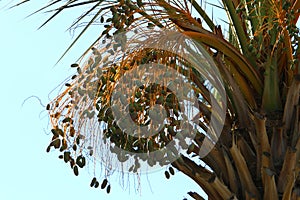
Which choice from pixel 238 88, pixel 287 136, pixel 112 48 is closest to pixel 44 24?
pixel 112 48

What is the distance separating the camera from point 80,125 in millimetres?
2844

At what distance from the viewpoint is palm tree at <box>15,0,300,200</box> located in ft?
8.89

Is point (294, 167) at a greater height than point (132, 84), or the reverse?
point (132, 84)

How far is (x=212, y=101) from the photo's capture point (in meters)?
2.98

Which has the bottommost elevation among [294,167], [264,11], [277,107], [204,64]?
[294,167]

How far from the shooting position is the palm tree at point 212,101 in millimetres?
2711

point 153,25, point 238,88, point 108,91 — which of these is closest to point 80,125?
point 108,91

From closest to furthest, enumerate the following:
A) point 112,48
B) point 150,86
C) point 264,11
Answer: point 150,86 → point 112,48 → point 264,11

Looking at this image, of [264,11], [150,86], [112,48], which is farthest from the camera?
[264,11]

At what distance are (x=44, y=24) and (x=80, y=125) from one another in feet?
1.89

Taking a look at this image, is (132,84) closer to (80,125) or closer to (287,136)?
(80,125)

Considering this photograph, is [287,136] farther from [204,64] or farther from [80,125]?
[80,125]

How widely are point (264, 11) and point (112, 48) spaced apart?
70 cm

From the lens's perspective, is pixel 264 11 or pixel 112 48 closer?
pixel 112 48
